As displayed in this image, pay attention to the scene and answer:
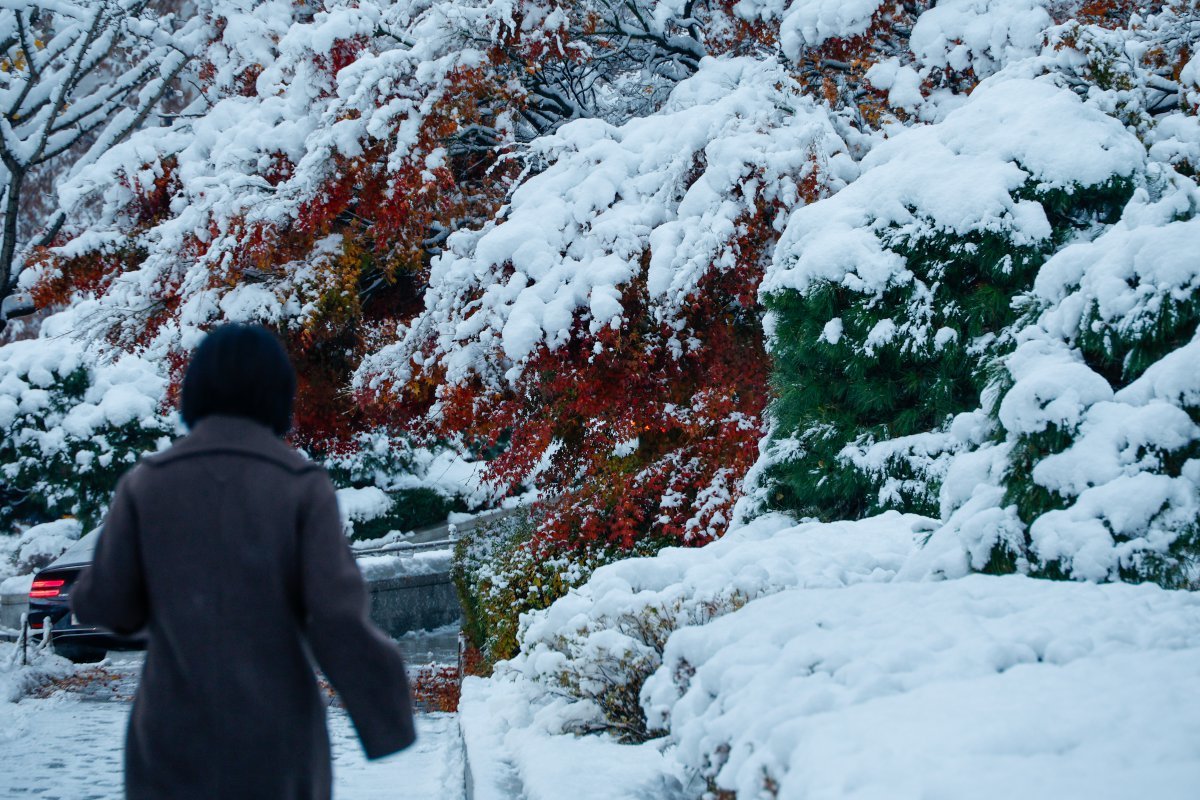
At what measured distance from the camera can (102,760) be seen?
650 centimetres

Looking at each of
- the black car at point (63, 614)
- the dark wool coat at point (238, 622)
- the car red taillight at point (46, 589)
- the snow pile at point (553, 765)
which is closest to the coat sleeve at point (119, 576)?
the dark wool coat at point (238, 622)

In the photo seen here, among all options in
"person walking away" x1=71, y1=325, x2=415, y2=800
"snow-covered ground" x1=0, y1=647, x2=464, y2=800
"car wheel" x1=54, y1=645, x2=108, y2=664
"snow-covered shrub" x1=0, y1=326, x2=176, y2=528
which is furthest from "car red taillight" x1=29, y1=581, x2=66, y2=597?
"person walking away" x1=71, y1=325, x2=415, y2=800

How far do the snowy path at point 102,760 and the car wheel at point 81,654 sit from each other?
2.82 meters

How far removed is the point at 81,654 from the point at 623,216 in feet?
26.9

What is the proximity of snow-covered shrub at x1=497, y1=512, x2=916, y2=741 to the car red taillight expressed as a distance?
7.59 metres

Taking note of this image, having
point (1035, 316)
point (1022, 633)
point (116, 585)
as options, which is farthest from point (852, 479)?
point (116, 585)

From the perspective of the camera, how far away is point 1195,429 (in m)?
3.48

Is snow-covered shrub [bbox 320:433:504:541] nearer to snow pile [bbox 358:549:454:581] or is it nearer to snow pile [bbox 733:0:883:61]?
snow pile [bbox 358:549:454:581]

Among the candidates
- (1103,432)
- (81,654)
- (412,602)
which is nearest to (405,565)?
(412,602)

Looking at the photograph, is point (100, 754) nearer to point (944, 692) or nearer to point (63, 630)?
point (63, 630)

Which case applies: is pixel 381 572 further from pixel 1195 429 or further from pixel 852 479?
pixel 1195 429

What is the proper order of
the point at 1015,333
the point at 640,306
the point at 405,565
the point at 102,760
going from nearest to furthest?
1. the point at 1015,333
2. the point at 102,760
3. the point at 640,306
4. the point at 405,565

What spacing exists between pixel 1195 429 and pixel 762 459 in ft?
10.2

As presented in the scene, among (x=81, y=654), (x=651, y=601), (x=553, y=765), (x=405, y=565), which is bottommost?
(x=81, y=654)
